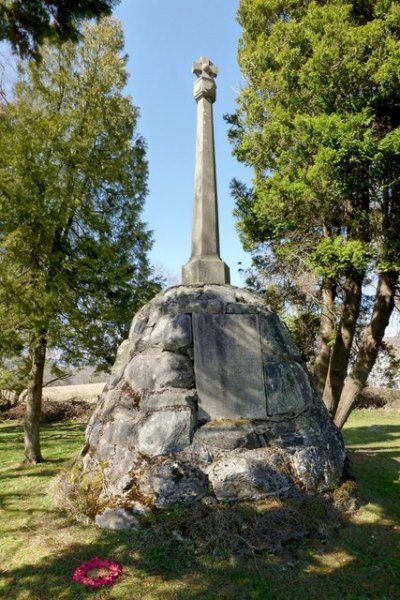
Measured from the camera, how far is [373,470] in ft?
24.1

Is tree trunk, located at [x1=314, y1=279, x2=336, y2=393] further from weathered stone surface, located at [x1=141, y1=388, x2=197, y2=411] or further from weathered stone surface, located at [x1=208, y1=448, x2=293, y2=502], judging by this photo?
weathered stone surface, located at [x1=141, y1=388, x2=197, y2=411]

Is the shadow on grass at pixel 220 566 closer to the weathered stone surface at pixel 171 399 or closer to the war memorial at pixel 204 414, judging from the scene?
the war memorial at pixel 204 414

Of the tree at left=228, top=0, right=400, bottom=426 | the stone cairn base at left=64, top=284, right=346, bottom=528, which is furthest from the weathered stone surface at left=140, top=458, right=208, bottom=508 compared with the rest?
the tree at left=228, top=0, right=400, bottom=426

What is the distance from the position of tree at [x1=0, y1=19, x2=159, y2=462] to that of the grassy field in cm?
291

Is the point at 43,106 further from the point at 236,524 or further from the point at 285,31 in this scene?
the point at 236,524

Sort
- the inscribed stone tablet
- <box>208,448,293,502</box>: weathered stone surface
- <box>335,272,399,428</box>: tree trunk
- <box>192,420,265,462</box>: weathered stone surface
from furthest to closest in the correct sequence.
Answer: <box>335,272,399,428</box>: tree trunk < the inscribed stone tablet < <box>192,420,265,462</box>: weathered stone surface < <box>208,448,293,502</box>: weathered stone surface

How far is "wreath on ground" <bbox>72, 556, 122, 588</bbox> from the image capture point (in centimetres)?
339

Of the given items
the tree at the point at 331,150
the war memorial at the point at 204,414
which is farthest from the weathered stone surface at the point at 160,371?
the tree at the point at 331,150

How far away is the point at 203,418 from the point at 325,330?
4.80m

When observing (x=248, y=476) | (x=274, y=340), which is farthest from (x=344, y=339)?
(x=248, y=476)

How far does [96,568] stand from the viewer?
11.8 ft

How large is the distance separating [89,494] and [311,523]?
2.54m

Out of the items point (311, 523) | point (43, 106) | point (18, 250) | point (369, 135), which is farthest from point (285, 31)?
point (311, 523)

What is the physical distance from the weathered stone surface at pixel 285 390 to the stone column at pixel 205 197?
159 centimetres
